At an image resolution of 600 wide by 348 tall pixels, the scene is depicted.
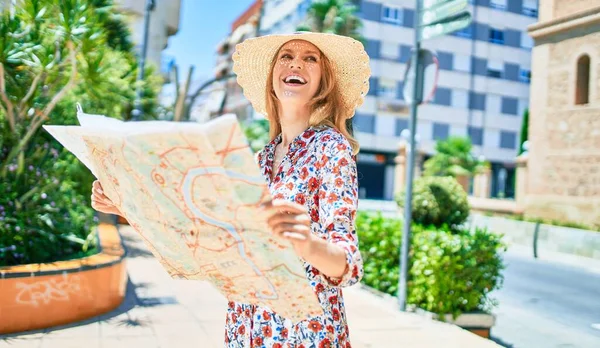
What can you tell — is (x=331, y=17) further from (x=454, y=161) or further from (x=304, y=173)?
(x=304, y=173)

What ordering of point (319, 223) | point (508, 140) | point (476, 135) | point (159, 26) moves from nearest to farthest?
1. point (319, 223)
2. point (159, 26)
3. point (476, 135)
4. point (508, 140)

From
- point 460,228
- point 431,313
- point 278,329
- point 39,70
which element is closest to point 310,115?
point 278,329

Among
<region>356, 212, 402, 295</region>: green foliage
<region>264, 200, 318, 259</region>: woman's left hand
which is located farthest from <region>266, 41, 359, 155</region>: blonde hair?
<region>356, 212, 402, 295</region>: green foliage

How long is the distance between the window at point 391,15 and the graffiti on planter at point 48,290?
3588 cm

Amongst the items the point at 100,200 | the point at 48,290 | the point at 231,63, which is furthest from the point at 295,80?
the point at 231,63

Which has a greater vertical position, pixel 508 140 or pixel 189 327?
pixel 508 140

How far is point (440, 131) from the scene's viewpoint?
39.7 metres

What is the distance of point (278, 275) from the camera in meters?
1.27

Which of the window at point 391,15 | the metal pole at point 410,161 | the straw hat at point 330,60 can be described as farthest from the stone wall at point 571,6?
the window at point 391,15

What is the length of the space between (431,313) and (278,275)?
476cm

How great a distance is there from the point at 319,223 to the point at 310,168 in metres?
0.17

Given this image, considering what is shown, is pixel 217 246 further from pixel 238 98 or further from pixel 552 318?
pixel 238 98

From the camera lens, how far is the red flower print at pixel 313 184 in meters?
1.63

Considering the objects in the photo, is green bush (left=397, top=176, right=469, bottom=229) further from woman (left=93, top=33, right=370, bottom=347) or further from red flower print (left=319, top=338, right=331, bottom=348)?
red flower print (left=319, top=338, right=331, bottom=348)
